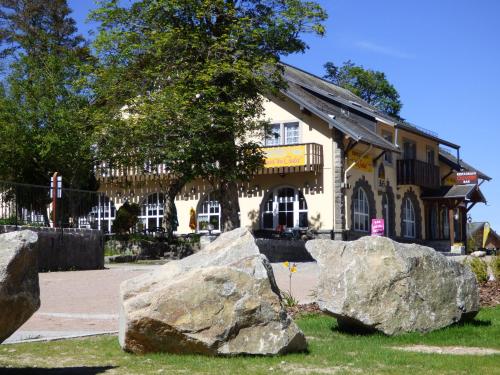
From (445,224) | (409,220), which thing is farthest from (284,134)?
(445,224)

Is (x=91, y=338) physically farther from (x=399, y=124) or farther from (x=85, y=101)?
(x=399, y=124)

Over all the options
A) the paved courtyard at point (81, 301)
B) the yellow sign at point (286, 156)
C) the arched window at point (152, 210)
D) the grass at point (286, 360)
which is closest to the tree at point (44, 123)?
the arched window at point (152, 210)

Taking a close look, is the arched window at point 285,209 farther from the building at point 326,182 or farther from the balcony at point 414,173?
the balcony at point 414,173

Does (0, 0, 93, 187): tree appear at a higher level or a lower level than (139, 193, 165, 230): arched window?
higher

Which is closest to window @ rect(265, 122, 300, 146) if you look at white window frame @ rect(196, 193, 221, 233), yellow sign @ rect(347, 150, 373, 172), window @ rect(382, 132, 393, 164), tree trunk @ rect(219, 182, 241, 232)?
yellow sign @ rect(347, 150, 373, 172)

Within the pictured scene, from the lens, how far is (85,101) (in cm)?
3325

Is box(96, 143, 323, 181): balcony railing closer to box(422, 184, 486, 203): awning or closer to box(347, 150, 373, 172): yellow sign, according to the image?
box(347, 150, 373, 172): yellow sign

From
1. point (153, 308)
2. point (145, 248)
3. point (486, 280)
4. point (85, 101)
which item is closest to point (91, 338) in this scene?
point (153, 308)

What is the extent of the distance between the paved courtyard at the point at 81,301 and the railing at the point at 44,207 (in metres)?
2.04

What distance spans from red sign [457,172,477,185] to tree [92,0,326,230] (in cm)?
1709

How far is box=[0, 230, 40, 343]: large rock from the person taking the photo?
6531mm

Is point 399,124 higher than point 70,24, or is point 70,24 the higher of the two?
point 70,24

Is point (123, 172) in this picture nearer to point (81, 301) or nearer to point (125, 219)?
point (125, 219)

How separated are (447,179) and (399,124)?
388 inches
